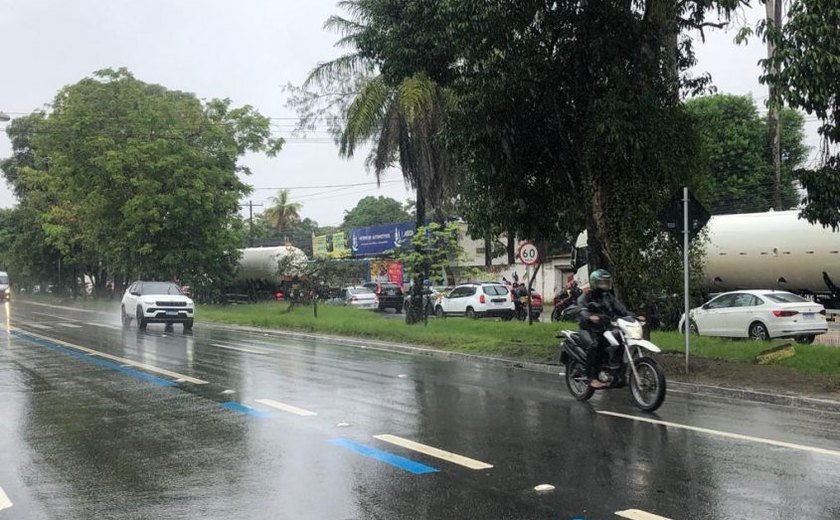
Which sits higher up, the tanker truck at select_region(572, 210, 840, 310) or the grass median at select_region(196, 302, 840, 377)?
the tanker truck at select_region(572, 210, 840, 310)

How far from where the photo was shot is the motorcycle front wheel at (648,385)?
29.6ft

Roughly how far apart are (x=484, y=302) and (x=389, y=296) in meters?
9.95

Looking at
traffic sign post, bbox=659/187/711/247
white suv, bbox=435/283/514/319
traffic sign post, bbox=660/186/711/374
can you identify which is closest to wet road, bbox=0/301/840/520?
traffic sign post, bbox=660/186/711/374

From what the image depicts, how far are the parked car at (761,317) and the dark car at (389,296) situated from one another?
20978 millimetres

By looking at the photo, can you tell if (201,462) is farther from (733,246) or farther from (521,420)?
(733,246)

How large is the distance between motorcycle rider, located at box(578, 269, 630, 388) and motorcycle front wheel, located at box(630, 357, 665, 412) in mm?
453

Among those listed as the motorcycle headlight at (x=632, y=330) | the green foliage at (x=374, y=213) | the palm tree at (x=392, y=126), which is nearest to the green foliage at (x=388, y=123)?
the palm tree at (x=392, y=126)

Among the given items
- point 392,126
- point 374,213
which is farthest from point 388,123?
point 374,213

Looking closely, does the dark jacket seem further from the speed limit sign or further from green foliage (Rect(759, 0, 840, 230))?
the speed limit sign

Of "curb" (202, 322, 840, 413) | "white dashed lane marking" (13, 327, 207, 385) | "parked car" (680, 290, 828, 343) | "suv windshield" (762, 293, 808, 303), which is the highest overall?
"suv windshield" (762, 293, 808, 303)

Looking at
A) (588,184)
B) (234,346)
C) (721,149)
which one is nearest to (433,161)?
(234,346)

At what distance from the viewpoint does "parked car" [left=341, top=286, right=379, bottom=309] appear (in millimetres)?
36688

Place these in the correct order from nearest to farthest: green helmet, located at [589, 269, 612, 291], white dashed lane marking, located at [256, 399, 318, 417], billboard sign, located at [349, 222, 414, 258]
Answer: white dashed lane marking, located at [256, 399, 318, 417] → green helmet, located at [589, 269, 612, 291] → billboard sign, located at [349, 222, 414, 258]

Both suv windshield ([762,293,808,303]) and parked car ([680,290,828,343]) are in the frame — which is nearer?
parked car ([680,290,828,343])
